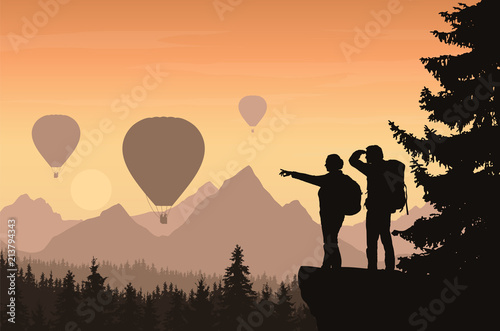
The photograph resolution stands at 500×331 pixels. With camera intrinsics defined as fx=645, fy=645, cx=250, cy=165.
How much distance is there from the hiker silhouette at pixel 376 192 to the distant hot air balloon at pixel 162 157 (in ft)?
212

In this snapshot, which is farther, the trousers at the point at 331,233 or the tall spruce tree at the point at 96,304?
the tall spruce tree at the point at 96,304

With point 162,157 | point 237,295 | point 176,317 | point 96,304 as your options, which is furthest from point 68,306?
point 237,295

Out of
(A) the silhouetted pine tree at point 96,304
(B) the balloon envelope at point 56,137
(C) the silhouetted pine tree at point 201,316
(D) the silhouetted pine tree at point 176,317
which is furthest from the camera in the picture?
(D) the silhouetted pine tree at point 176,317

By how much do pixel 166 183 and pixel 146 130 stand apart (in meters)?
7.10

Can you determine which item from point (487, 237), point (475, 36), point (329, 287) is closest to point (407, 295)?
point (329, 287)

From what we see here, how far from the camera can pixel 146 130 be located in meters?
80.8

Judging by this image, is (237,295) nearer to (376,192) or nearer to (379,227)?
(379,227)

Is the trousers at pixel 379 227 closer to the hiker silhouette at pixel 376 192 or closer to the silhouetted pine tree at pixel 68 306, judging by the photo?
the hiker silhouette at pixel 376 192

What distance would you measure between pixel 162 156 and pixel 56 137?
1522 centimetres

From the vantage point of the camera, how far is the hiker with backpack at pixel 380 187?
13.5 m

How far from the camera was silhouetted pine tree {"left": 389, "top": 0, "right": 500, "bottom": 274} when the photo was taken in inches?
623

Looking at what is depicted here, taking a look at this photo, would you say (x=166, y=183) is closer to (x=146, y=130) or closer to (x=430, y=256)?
(x=146, y=130)

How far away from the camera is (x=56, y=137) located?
277 ft

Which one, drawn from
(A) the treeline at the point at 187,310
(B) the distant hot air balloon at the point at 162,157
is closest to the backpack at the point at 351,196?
(A) the treeline at the point at 187,310
